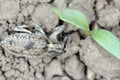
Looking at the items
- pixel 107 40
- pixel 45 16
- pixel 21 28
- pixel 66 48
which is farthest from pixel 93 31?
pixel 21 28

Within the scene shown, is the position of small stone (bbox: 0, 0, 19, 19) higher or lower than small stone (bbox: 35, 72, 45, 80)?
higher

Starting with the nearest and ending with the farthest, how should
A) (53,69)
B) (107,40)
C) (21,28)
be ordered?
(107,40) → (21,28) → (53,69)

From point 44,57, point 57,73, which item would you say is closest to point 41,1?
point 44,57

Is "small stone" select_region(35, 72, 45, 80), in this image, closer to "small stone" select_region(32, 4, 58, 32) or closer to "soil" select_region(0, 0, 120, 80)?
"soil" select_region(0, 0, 120, 80)

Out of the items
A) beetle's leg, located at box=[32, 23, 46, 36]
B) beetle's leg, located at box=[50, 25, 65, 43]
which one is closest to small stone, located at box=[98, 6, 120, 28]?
beetle's leg, located at box=[50, 25, 65, 43]

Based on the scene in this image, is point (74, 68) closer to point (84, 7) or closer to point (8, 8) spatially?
point (84, 7)

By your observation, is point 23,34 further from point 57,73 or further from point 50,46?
point 57,73

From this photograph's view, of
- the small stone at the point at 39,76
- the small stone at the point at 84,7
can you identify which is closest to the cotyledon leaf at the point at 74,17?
the small stone at the point at 84,7

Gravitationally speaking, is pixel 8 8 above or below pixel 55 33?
above
